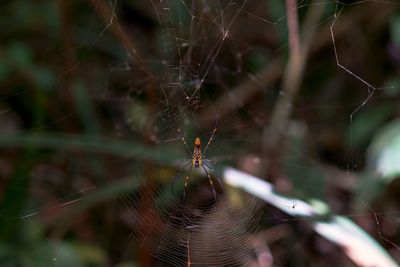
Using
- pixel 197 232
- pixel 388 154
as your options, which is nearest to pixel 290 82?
pixel 388 154

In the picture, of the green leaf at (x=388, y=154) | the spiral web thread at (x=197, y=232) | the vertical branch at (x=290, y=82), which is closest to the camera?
the green leaf at (x=388, y=154)

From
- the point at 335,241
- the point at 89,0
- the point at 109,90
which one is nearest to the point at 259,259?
the point at 335,241

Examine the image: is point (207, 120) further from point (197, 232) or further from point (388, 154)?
point (388, 154)

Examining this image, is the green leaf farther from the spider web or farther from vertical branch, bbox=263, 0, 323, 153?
vertical branch, bbox=263, 0, 323, 153

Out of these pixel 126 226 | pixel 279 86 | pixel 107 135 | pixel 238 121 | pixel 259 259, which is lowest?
pixel 126 226

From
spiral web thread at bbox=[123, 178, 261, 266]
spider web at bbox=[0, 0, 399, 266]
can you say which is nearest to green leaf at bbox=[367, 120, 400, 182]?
spider web at bbox=[0, 0, 399, 266]

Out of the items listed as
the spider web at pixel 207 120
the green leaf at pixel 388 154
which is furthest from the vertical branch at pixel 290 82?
the green leaf at pixel 388 154

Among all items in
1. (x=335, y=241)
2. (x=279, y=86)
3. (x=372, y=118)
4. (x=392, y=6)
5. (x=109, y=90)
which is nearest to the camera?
(x=335, y=241)

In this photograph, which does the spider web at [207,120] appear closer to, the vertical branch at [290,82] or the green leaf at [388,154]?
the vertical branch at [290,82]

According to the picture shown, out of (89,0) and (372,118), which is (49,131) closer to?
(89,0)
